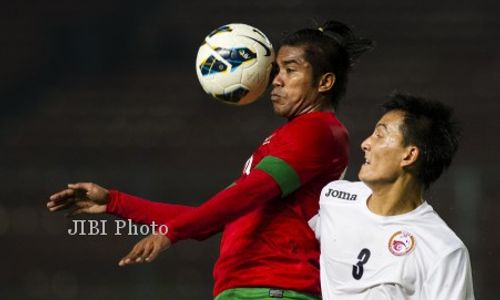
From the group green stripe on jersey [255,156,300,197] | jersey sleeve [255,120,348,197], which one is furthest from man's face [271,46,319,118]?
Result: green stripe on jersey [255,156,300,197]

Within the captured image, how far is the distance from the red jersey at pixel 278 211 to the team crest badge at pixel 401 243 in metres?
0.37

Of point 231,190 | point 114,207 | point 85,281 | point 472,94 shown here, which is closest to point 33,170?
point 85,281

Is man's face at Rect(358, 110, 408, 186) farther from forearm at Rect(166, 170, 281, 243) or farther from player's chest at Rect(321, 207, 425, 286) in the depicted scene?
forearm at Rect(166, 170, 281, 243)

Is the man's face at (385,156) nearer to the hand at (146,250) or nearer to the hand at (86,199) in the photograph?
the hand at (146,250)

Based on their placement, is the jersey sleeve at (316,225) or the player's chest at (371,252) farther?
the jersey sleeve at (316,225)

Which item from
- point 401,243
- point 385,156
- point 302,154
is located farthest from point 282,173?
point 401,243

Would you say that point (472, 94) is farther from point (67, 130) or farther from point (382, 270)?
point (382, 270)

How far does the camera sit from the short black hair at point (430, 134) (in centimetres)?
385

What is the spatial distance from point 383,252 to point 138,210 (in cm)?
108

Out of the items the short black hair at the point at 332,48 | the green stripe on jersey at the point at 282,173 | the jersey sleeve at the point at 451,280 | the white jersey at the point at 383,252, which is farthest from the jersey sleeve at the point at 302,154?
the jersey sleeve at the point at 451,280

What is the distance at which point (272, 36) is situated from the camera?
9.62m

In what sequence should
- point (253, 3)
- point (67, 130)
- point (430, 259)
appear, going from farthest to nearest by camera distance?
point (253, 3) < point (67, 130) < point (430, 259)

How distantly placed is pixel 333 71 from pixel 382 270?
893mm

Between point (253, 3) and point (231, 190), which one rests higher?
point (253, 3)
